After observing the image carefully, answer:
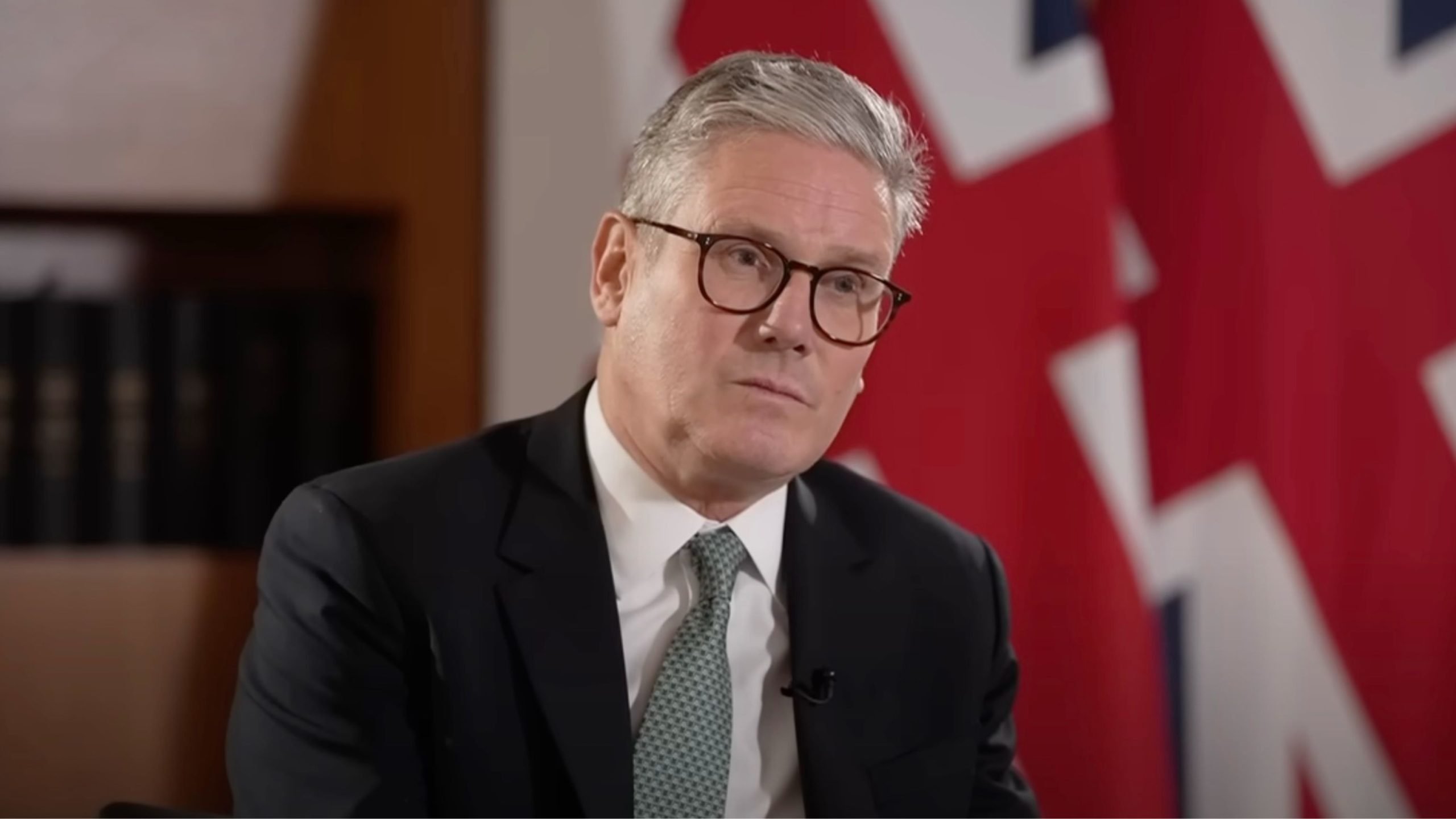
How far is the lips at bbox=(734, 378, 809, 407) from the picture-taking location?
151cm

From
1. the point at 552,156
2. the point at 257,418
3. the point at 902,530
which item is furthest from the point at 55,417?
the point at 902,530

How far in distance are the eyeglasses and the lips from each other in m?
0.06

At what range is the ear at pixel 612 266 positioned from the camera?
163 cm

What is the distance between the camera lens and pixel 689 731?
1535mm

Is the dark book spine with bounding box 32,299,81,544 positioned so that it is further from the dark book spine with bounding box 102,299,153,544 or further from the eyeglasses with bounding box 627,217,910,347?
the eyeglasses with bounding box 627,217,910,347

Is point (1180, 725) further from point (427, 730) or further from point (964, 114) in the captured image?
point (427, 730)

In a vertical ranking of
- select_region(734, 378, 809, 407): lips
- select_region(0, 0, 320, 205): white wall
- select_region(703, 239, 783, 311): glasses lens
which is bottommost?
select_region(734, 378, 809, 407): lips

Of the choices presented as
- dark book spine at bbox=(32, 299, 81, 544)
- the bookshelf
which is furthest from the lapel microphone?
dark book spine at bbox=(32, 299, 81, 544)

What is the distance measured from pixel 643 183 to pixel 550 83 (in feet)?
3.68

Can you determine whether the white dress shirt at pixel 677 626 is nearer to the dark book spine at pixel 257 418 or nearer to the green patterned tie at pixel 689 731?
the green patterned tie at pixel 689 731

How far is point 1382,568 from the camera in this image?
2.77 metres

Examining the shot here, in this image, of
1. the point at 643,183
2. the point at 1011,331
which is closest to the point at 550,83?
the point at 1011,331

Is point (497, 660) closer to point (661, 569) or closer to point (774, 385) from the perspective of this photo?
point (661, 569)

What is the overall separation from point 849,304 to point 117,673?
1575 millimetres
